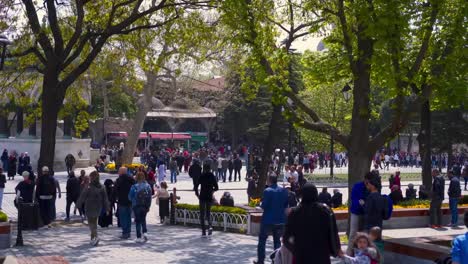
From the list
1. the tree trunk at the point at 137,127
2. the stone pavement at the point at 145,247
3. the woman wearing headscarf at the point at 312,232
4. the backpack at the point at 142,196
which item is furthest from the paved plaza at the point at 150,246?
the tree trunk at the point at 137,127

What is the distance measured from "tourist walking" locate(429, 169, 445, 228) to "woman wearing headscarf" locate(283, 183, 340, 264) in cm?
1093

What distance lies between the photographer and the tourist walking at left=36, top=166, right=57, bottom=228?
16.6m

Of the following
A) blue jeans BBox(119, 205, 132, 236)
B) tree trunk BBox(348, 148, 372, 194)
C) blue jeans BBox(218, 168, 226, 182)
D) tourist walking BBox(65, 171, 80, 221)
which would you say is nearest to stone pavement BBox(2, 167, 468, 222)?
blue jeans BBox(218, 168, 226, 182)

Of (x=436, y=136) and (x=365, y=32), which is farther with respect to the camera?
(x=436, y=136)

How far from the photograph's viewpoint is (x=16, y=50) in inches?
769

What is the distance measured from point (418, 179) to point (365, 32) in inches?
1215

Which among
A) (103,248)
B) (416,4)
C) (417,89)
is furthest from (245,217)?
(416,4)

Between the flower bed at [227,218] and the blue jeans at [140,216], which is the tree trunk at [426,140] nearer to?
the flower bed at [227,218]

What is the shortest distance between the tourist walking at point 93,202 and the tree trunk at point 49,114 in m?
4.97

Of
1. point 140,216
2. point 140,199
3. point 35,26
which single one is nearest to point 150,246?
point 140,216

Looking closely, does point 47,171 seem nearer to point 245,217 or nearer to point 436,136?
point 245,217

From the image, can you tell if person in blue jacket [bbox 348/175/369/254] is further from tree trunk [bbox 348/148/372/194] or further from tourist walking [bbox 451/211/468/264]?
tourist walking [bbox 451/211/468/264]

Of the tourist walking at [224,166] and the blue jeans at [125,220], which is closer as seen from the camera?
the blue jeans at [125,220]

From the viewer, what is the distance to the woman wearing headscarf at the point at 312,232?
7.66 meters
